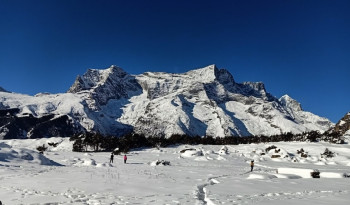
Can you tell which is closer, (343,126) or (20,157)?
(20,157)

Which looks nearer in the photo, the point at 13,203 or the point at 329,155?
the point at 13,203

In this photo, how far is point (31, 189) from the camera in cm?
2298

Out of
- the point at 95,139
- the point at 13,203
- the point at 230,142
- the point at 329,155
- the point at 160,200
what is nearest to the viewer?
the point at 13,203

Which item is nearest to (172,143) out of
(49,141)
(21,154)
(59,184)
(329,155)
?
(49,141)

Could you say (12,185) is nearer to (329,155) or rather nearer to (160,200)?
(160,200)

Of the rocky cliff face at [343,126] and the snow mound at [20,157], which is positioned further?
the rocky cliff face at [343,126]

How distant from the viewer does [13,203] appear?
58.1 ft

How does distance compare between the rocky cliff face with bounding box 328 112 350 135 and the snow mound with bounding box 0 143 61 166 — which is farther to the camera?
the rocky cliff face with bounding box 328 112 350 135

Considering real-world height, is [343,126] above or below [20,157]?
above

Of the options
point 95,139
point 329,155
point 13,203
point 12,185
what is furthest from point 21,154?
point 329,155

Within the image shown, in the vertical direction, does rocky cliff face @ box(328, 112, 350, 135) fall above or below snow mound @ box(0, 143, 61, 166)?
above

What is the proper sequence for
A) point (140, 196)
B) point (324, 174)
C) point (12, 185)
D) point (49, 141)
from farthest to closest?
1. point (49, 141)
2. point (324, 174)
3. point (12, 185)
4. point (140, 196)

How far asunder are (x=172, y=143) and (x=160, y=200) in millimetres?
137176

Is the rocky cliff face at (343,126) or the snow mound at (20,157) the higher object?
the rocky cliff face at (343,126)
